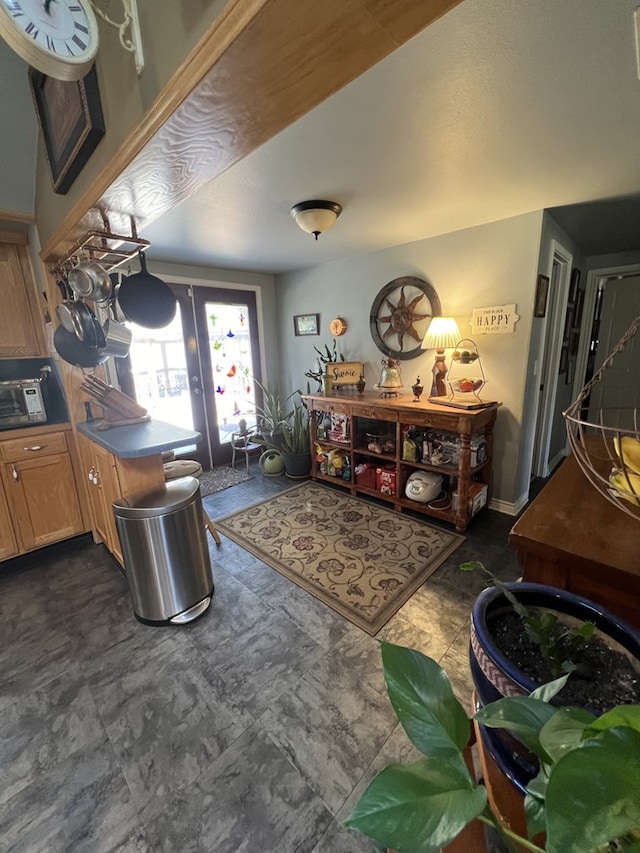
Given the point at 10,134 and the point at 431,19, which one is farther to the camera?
the point at 10,134

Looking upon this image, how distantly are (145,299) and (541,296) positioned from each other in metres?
2.64

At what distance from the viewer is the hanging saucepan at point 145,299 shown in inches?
73.3

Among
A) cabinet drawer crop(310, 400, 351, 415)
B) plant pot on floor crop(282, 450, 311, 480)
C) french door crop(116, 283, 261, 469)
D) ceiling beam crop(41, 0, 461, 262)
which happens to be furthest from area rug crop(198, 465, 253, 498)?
ceiling beam crop(41, 0, 461, 262)

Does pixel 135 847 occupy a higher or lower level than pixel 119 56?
lower

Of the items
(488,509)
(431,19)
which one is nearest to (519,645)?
(431,19)

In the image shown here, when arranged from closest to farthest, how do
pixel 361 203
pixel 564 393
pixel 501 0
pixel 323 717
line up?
pixel 501 0, pixel 323 717, pixel 361 203, pixel 564 393

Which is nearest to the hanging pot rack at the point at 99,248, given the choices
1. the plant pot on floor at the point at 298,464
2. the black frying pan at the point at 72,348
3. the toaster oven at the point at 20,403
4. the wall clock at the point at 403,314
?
the black frying pan at the point at 72,348

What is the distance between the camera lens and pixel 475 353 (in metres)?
2.66

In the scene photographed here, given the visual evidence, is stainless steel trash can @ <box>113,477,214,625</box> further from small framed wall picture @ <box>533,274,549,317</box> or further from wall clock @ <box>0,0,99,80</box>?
small framed wall picture @ <box>533,274,549,317</box>

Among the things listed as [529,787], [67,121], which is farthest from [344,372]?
[529,787]

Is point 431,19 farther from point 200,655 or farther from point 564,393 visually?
point 564,393

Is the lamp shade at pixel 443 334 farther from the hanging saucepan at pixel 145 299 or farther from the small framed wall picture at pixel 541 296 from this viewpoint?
the hanging saucepan at pixel 145 299

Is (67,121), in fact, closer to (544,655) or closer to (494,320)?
(544,655)

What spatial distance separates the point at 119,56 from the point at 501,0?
1.06 meters
